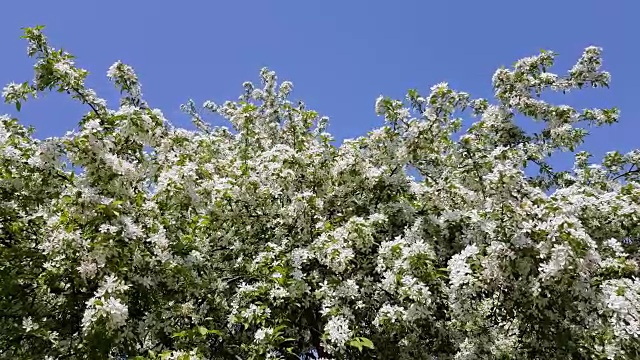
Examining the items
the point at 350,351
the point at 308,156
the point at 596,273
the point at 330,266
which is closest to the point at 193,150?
the point at 308,156

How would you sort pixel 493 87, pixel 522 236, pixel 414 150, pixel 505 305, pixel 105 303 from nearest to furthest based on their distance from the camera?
1. pixel 105 303
2. pixel 522 236
3. pixel 505 305
4. pixel 414 150
5. pixel 493 87

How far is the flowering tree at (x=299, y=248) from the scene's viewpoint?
5387mm

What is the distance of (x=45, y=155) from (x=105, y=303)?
6.80ft

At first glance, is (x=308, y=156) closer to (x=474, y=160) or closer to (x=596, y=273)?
(x=474, y=160)

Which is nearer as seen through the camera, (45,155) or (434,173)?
(45,155)

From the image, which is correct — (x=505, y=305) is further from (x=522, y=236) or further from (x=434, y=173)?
(x=434, y=173)

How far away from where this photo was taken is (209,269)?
22.3 feet

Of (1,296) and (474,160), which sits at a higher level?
(474,160)

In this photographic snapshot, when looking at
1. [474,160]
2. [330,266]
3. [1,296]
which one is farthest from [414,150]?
[1,296]

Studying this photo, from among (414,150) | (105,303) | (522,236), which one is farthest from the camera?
(414,150)

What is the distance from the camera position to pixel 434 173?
8.29 meters

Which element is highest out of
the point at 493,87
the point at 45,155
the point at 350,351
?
the point at 493,87

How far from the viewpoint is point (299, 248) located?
266 inches

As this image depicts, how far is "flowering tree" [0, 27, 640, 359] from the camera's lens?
5387 millimetres
